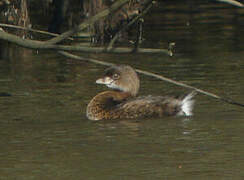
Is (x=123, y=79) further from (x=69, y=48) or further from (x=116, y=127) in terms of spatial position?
(x=69, y=48)

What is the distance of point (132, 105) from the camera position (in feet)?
38.7

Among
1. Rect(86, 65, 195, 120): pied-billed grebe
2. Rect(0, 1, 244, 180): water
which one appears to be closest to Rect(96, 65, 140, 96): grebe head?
Rect(86, 65, 195, 120): pied-billed grebe

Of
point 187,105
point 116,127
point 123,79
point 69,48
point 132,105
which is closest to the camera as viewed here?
point 69,48

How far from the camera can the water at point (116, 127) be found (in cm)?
825

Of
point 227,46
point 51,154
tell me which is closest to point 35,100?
point 51,154

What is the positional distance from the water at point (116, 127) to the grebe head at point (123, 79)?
0.54 m

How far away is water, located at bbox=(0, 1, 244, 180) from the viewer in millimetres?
8250

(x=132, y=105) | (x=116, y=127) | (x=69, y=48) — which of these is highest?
(x=69, y=48)

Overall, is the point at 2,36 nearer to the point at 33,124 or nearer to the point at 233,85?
the point at 33,124

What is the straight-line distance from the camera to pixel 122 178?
7.77 meters

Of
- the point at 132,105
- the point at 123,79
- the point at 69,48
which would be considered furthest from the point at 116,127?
the point at 69,48

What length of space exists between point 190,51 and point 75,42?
12.0ft

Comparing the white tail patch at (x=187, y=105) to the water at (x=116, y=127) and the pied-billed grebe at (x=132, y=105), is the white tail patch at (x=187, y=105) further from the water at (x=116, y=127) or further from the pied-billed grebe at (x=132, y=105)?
the water at (x=116, y=127)

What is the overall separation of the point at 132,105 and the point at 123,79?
888mm
